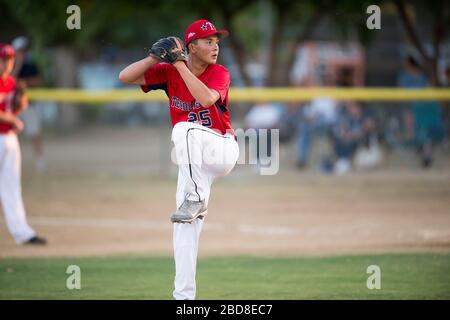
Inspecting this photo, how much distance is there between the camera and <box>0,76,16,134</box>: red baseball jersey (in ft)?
32.6

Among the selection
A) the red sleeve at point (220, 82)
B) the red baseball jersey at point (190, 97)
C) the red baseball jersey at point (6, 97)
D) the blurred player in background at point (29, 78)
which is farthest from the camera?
the blurred player in background at point (29, 78)

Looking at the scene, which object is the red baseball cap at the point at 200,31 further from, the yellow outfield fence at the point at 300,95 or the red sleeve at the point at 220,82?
the yellow outfield fence at the point at 300,95

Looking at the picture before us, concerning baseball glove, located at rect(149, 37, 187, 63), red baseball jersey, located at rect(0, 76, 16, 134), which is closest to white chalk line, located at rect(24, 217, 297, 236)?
red baseball jersey, located at rect(0, 76, 16, 134)

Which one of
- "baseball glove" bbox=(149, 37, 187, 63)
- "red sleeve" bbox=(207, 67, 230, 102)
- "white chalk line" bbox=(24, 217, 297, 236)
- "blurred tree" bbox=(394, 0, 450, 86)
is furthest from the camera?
"blurred tree" bbox=(394, 0, 450, 86)

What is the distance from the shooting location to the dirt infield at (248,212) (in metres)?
10.5

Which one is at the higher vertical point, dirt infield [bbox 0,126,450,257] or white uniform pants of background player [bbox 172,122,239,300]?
white uniform pants of background player [bbox 172,122,239,300]

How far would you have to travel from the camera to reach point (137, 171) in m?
18.3

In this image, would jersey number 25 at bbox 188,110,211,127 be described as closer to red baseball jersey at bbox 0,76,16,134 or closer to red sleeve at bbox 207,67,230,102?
red sleeve at bbox 207,67,230,102

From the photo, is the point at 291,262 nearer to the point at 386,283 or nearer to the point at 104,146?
the point at 386,283

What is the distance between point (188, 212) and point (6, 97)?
4630 mm

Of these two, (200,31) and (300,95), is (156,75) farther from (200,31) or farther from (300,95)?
(300,95)

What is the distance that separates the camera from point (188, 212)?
240 inches

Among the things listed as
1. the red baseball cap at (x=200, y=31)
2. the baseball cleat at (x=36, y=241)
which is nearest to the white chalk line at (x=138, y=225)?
the baseball cleat at (x=36, y=241)

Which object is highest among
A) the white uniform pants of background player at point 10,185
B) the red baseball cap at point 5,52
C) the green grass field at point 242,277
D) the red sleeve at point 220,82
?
the red baseball cap at point 5,52
